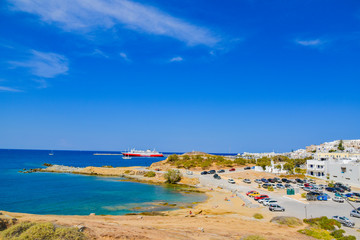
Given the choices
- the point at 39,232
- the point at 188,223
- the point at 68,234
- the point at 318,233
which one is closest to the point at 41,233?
the point at 39,232

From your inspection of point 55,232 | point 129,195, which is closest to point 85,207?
point 129,195

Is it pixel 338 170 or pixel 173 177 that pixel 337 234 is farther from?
pixel 338 170

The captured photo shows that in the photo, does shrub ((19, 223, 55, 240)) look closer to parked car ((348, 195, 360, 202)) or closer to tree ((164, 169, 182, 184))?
parked car ((348, 195, 360, 202))

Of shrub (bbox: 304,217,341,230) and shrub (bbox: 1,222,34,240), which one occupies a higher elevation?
shrub (bbox: 1,222,34,240)

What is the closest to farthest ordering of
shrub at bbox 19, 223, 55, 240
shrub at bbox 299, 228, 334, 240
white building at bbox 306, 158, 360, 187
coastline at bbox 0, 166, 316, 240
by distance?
shrub at bbox 19, 223, 55, 240 < coastline at bbox 0, 166, 316, 240 < shrub at bbox 299, 228, 334, 240 < white building at bbox 306, 158, 360, 187

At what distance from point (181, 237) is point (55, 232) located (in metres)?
11.3

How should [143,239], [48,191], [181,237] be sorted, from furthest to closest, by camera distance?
[48,191] < [181,237] < [143,239]

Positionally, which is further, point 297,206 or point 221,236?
point 297,206

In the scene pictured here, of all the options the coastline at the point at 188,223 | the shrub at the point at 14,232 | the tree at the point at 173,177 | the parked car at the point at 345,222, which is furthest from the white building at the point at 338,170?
the shrub at the point at 14,232

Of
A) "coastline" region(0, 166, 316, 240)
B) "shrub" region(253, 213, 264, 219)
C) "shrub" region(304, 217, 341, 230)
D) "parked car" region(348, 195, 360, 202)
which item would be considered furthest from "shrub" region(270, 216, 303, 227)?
"parked car" region(348, 195, 360, 202)

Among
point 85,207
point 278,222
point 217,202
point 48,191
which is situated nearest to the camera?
→ point 278,222

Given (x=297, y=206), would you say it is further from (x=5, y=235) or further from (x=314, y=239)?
(x=5, y=235)

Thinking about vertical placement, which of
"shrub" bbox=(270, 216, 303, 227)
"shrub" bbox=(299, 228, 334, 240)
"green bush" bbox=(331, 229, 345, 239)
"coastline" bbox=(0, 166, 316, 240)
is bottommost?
"coastline" bbox=(0, 166, 316, 240)

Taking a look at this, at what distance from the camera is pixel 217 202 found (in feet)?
155
